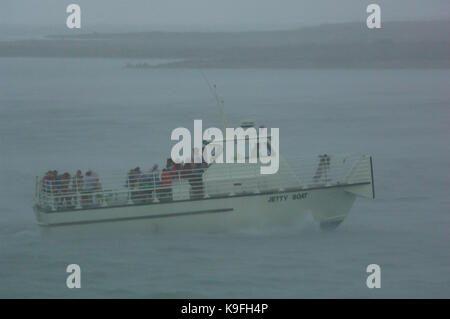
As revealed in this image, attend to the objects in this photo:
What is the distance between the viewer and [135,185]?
69.3 ft

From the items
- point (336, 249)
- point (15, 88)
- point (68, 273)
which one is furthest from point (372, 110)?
point (68, 273)

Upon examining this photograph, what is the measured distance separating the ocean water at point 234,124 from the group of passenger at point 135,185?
82 centimetres

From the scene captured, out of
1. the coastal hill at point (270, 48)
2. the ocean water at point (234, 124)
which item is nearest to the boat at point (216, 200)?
the ocean water at point (234, 124)

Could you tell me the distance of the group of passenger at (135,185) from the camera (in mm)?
20969

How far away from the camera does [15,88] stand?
45.2 m

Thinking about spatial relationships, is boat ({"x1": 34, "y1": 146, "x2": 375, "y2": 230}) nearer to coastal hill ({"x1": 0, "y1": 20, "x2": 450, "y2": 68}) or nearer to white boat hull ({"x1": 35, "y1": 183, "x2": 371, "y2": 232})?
white boat hull ({"x1": 35, "y1": 183, "x2": 371, "y2": 232})

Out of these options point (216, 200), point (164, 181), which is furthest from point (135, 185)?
point (216, 200)

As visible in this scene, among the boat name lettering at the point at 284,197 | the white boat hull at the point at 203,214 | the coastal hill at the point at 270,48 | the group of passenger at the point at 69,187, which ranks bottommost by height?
the white boat hull at the point at 203,214

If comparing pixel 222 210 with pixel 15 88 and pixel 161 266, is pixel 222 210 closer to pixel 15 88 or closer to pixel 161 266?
pixel 161 266

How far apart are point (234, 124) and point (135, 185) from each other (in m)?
14.5

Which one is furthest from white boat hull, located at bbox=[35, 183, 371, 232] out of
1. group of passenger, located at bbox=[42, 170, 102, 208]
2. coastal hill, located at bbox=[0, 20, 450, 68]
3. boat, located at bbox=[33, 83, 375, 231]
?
coastal hill, located at bbox=[0, 20, 450, 68]

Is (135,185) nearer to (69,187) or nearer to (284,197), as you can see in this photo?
(69,187)

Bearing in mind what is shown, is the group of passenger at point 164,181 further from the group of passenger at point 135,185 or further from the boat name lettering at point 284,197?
the boat name lettering at point 284,197

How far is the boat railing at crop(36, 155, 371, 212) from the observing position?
68.7ft
